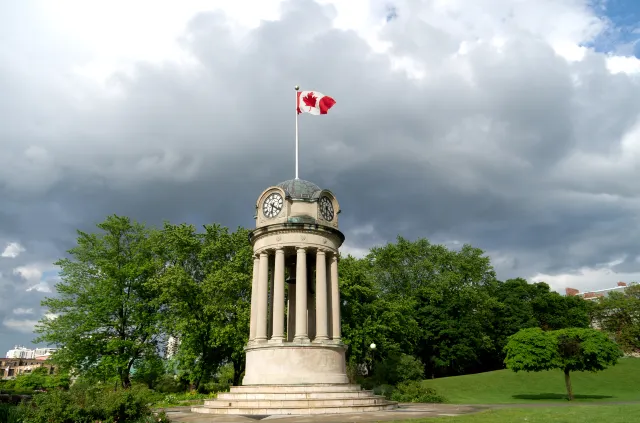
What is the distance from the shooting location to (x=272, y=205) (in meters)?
28.5

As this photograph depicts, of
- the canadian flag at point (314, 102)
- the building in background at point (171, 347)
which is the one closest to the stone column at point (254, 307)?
the canadian flag at point (314, 102)

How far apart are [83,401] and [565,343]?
36.1 meters

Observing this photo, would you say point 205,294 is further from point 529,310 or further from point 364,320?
point 529,310

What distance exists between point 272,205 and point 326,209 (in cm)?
337

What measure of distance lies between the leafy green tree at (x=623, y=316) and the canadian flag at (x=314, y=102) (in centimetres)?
7414

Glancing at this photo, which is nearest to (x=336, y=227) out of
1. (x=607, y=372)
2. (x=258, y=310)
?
(x=258, y=310)

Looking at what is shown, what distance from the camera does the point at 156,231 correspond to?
43156 mm

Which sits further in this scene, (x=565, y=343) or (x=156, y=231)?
(x=156, y=231)

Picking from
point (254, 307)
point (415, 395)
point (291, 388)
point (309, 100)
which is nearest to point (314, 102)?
point (309, 100)

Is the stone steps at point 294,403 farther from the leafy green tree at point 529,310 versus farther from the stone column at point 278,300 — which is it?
the leafy green tree at point 529,310

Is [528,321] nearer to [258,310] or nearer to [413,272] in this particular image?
[413,272]

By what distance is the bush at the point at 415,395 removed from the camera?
106 ft

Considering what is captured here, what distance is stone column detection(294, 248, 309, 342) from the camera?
25531mm

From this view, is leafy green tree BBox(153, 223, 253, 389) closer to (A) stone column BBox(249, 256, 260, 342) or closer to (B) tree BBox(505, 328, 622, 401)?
(A) stone column BBox(249, 256, 260, 342)
